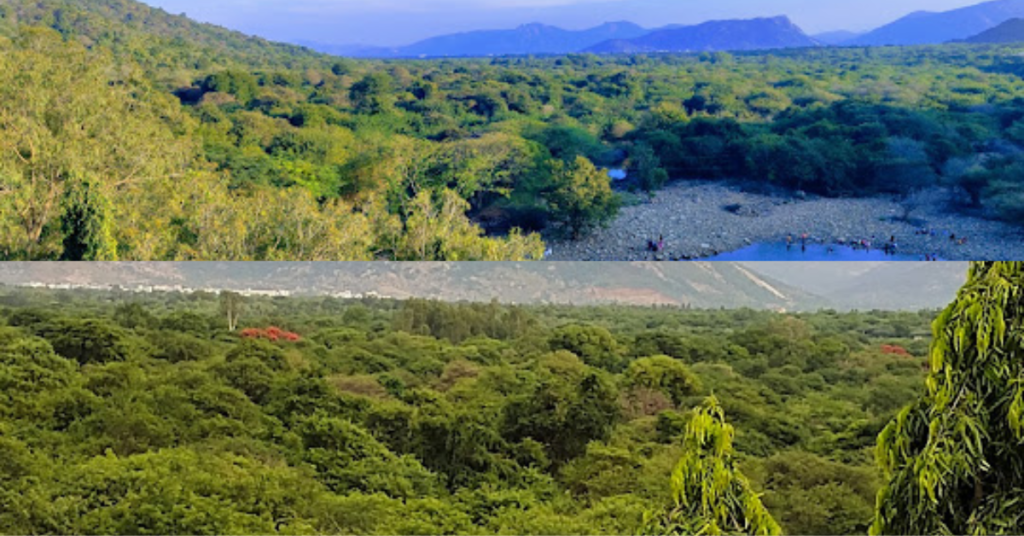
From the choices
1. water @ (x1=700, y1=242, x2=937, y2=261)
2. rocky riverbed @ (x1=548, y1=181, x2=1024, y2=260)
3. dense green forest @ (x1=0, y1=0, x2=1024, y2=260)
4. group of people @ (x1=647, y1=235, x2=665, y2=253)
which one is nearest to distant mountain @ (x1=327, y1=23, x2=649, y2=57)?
dense green forest @ (x1=0, y1=0, x2=1024, y2=260)

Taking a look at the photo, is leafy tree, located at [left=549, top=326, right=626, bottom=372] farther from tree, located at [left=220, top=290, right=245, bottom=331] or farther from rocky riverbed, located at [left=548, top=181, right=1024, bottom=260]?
tree, located at [left=220, top=290, right=245, bottom=331]

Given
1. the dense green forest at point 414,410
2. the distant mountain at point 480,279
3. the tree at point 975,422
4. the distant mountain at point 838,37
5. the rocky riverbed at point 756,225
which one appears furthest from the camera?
the distant mountain at point 838,37

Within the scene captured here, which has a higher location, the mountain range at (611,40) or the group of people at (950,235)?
the mountain range at (611,40)

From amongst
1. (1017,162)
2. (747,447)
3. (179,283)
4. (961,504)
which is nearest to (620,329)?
(747,447)

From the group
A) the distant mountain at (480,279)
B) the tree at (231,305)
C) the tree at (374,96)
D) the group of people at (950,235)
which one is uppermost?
the tree at (374,96)

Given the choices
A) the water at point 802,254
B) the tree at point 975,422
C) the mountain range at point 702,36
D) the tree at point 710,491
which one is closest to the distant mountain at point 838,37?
the mountain range at point 702,36

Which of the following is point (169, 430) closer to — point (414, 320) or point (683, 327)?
point (414, 320)

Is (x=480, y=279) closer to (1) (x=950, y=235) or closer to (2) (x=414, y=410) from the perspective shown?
(2) (x=414, y=410)

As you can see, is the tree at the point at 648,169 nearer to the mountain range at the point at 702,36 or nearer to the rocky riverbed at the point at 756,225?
the rocky riverbed at the point at 756,225
